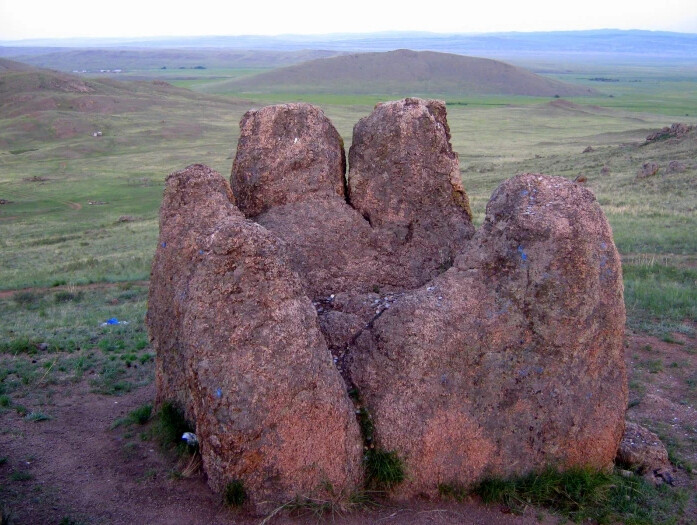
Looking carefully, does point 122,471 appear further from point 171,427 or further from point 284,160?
point 284,160

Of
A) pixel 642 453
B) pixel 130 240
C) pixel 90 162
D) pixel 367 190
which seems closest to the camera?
pixel 642 453

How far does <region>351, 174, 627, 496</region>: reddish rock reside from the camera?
6.97 metres

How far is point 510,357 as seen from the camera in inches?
283

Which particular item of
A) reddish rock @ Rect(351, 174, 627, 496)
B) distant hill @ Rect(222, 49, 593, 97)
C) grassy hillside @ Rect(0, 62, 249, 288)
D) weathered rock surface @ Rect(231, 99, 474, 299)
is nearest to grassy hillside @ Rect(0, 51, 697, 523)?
grassy hillside @ Rect(0, 62, 249, 288)

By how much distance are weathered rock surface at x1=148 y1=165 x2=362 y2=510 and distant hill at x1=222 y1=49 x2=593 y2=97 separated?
14563 centimetres

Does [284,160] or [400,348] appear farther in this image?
[284,160]

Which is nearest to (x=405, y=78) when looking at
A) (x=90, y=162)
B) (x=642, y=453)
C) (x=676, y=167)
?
(x=90, y=162)

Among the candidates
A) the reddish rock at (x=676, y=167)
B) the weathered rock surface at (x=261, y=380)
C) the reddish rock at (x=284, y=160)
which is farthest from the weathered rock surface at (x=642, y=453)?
the reddish rock at (x=676, y=167)

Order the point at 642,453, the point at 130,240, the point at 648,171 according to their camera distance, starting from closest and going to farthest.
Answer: the point at 642,453, the point at 130,240, the point at 648,171

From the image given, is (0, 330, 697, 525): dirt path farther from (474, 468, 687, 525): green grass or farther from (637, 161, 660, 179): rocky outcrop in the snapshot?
(637, 161, 660, 179): rocky outcrop

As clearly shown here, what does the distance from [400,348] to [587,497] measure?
2.35m

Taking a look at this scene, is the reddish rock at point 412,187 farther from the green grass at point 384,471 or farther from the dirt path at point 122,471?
the dirt path at point 122,471

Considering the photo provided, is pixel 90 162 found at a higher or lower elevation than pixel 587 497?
lower

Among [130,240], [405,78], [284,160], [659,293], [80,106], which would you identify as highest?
[284,160]
